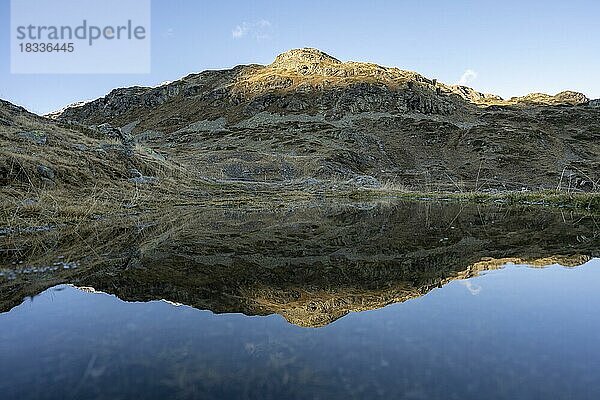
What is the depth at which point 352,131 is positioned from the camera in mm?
82500

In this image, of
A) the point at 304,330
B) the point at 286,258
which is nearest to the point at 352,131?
the point at 286,258

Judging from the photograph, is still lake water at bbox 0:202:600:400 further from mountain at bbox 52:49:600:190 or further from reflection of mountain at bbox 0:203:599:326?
mountain at bbox 52:49:600:190

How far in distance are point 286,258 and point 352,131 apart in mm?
75969

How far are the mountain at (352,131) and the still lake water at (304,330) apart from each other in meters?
35.4

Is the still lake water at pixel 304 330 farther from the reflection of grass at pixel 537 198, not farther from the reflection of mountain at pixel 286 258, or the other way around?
the reflection of grass at pixel 537 198

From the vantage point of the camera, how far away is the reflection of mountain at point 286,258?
5.88 m

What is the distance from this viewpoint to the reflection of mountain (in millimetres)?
5883

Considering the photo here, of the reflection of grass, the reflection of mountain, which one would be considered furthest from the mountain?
the reflection of mountain

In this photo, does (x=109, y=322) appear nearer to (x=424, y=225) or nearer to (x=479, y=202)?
(x=424, y=225)

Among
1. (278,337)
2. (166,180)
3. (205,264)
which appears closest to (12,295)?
(205,264)

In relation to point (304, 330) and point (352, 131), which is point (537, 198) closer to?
point (304, 330)

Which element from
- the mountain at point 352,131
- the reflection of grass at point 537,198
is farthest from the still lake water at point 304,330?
the mountain at point 352,131

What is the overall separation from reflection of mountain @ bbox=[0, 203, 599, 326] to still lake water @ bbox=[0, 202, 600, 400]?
0.05 meters

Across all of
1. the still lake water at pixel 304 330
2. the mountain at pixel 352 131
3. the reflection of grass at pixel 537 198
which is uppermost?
the mountain at pixel 352 131
